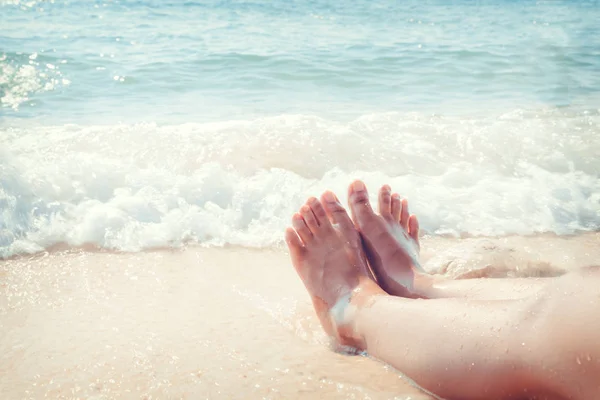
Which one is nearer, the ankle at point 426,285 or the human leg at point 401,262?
the human leg at point 401,262

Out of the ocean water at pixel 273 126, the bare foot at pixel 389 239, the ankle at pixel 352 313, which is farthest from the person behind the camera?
the ocean water at pixel 273 126

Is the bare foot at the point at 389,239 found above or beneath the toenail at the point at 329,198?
beneath

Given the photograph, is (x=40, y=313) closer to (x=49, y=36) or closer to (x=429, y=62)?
(x=429, y=62)

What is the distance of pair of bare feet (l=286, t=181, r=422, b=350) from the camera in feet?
6.26

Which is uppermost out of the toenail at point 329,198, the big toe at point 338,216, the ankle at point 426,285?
the toenail at point 329,198

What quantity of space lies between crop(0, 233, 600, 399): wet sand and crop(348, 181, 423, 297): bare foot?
13cm

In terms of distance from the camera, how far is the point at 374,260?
2.29m

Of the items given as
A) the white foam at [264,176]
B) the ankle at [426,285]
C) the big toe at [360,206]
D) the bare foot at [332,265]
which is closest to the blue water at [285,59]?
the white foam at [264,176]

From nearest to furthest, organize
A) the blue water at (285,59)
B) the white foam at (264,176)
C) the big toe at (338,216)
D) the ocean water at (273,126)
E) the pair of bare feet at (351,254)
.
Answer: the pair of bare feet at (351,254) → the big toe at (338,216) → the white foam at (264,176) → the ocean water at (273,126) → the blue water at (285,59)

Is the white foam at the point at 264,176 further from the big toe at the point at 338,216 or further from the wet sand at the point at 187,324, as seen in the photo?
the big toe at the point at 338,216

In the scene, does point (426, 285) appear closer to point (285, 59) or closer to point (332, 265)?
point (332, 265)

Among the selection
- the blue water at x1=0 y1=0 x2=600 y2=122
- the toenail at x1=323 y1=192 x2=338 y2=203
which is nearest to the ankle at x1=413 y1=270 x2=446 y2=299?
the toenail at x1=323 y1=192 x2=338 y2=203

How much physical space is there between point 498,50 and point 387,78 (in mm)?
2353

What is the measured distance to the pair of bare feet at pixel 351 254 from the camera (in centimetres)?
191
